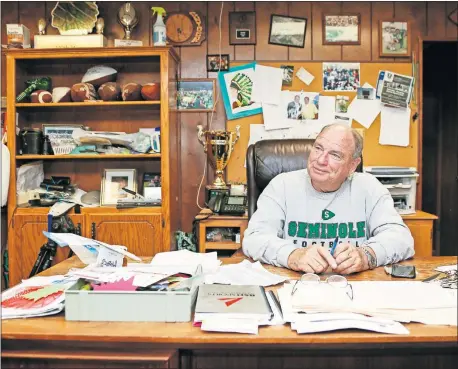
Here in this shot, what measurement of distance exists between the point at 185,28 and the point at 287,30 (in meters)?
0.71

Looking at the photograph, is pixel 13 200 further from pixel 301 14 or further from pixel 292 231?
pixel 301 14

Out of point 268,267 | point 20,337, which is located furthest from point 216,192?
point 20,337

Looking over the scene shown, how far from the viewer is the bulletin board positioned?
3.49m

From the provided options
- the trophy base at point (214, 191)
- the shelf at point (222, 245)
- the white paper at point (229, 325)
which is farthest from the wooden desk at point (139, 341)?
the trophy base at point (214, 191)

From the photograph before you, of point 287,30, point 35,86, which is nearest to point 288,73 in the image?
point 287,30

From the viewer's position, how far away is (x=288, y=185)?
200cm

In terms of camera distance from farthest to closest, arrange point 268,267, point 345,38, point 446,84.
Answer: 1. point 446,84
2. point 345,38
3. point 268,267

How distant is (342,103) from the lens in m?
3.50

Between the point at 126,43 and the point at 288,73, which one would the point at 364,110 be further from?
the point at 126,43

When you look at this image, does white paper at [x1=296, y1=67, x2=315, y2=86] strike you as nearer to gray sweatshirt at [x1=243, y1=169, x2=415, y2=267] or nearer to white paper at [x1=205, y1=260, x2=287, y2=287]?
gray sweatshirt at [x1=243, y1=169, x2=415, y2=267]

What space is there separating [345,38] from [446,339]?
9.36ft

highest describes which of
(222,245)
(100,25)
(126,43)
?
(100,25)

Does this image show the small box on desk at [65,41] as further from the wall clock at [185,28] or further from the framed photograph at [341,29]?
the framed photograph at [341,29]

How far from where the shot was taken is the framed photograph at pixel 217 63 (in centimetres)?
350
